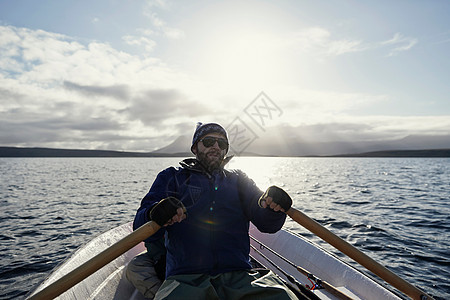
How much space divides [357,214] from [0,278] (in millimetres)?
13479

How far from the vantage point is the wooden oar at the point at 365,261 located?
8.64 feet

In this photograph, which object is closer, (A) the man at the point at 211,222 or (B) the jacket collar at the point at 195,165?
(A) the man at the point at 211,222

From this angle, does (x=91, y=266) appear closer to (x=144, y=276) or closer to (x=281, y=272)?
(x=144, y=276)

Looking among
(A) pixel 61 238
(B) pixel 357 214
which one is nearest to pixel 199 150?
(A) pixel 61 238

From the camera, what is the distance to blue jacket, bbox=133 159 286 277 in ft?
9.53

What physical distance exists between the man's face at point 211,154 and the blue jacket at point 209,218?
14 centimetres

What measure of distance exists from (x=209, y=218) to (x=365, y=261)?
1.66 metres

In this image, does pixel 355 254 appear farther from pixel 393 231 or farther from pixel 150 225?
pixel 393 231

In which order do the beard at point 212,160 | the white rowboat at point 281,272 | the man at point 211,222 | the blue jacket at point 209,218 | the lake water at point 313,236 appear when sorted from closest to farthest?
the man at point 211,222 < the blue jacket at point 209,218 < the beard at point 212,160 < the white rowboat at point 281,272 < the lake water at point 313,236

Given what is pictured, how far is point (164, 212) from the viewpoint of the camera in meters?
2.70

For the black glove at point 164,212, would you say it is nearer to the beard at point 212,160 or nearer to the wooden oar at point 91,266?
the wooden oar at point 91,266

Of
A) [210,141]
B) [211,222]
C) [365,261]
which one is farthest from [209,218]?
[365,261]

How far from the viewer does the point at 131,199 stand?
1834 centimetres

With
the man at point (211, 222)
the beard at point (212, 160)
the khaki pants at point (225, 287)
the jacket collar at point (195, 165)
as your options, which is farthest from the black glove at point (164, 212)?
the beard at point (212, 160)
